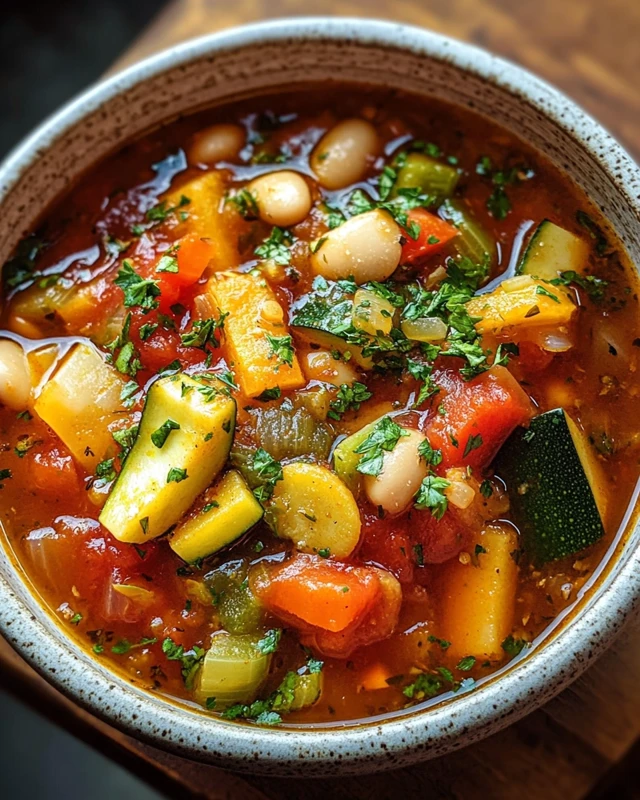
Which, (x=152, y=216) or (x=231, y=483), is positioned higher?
(x=152, y=216)

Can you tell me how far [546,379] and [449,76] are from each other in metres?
0.84

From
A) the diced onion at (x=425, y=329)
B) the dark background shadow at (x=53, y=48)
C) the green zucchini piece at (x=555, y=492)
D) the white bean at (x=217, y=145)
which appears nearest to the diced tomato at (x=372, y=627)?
the green zucchini piece at (x=555, y=492)

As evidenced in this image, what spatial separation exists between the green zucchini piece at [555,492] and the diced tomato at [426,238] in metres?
0.52

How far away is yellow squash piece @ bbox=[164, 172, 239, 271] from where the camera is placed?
2.35m

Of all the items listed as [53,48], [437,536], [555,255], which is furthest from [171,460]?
[53,48]

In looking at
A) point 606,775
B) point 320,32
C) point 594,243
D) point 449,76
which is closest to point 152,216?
point 320,32

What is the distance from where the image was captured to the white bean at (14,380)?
7.39ft

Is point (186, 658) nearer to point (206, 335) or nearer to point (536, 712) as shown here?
point (206, 335)

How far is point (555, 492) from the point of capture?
2102 millimetres

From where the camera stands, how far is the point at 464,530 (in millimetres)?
2102

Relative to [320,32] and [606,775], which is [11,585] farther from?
[606,775]

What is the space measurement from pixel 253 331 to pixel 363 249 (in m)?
0.34

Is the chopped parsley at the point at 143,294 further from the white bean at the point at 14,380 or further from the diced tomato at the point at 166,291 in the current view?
the white bean at the point at 14,380

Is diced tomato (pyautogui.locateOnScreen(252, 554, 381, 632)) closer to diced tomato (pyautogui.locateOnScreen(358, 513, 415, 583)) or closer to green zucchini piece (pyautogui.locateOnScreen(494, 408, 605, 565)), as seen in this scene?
diced tomato (pyautogui.locateOnScreen(358, 513, 415, 583))
